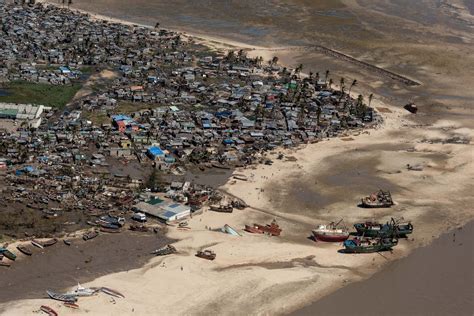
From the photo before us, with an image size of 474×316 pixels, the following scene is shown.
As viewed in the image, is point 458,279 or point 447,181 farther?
point 447,181

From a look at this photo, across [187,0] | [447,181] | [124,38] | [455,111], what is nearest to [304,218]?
[447,181]

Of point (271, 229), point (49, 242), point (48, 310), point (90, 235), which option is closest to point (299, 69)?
point (271, 229)

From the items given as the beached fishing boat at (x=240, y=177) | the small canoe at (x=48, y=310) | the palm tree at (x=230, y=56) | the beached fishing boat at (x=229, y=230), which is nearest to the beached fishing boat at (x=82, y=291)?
the small canoe at (x=48, y=310)

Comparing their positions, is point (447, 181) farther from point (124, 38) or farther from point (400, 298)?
point (124, 38)

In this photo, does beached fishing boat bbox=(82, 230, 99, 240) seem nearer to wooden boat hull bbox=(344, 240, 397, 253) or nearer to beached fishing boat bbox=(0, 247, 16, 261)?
beached fishing boat bbox=(0, 247, 16, 261)

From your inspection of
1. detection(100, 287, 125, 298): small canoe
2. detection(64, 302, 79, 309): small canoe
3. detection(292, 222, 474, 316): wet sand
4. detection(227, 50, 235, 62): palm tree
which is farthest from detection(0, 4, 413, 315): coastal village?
detection(292, 222, 474, 316): wet sand
